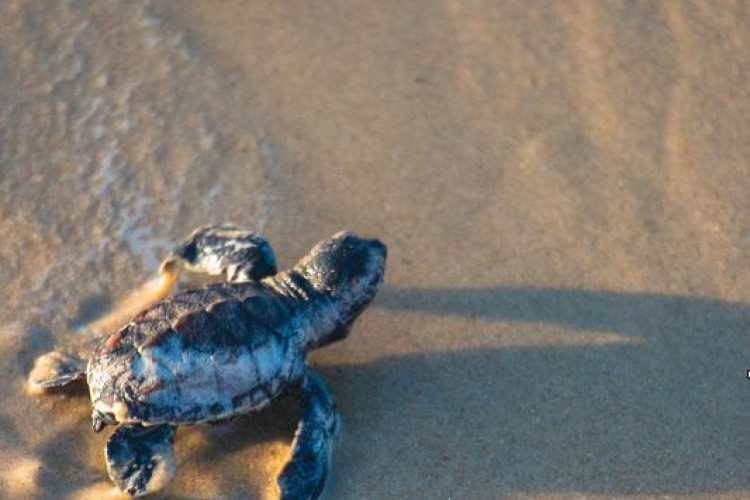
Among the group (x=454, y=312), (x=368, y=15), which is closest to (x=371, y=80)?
(x=368, y=15)

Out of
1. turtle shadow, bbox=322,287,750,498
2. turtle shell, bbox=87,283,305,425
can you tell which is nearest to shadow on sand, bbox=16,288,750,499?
turtle shadow, bbox=322,287,750,498

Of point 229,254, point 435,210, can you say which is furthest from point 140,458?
point 435,210

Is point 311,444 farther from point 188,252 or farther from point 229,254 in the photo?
point 188,252

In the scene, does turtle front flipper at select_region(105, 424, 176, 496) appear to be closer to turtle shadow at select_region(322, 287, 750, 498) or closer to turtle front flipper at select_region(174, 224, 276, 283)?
turtle shadow at select_region(322, 287, 750, 498)

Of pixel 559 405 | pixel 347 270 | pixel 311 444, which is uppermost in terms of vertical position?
pixel 347 270

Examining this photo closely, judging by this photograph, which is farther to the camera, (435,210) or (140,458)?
(435,210)

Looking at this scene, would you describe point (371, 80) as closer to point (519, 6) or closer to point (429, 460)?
point (519, 6)

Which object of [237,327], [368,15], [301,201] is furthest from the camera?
[368,15]
